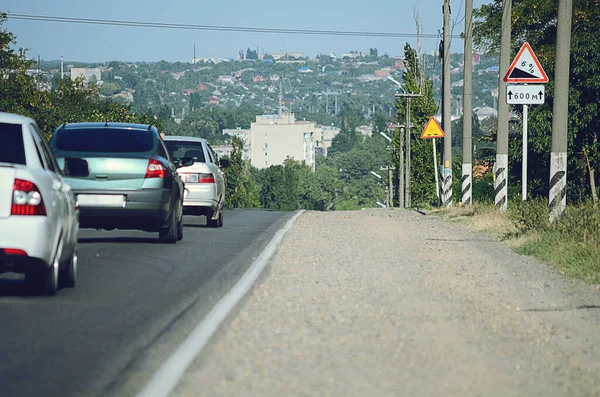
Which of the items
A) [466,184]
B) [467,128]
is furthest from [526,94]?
[467,128]

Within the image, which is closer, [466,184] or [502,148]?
[502,148]

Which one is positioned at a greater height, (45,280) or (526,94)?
(526,94)

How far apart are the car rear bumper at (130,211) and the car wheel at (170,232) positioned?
53 cm

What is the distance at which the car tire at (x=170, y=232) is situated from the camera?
16688 mm

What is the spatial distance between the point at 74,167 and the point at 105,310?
259 cm

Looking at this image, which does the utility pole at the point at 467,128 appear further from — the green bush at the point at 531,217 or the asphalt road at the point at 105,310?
the asphalt road at the point at 105,310

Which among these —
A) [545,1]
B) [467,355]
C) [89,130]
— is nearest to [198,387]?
[467,355]

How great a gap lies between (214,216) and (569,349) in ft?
46.9

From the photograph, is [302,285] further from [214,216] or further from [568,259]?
[214,216]

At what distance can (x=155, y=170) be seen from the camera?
52.7 ft

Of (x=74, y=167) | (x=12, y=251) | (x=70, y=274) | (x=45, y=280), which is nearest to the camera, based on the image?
(x=12, y=251)

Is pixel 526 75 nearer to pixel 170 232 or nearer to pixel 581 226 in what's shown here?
pixel 581 226

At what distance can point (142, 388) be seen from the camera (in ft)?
21.2

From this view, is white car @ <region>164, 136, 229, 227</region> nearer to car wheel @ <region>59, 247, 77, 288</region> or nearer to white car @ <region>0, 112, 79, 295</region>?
car wheel @ <region>59, 247, 77, 288</region>
